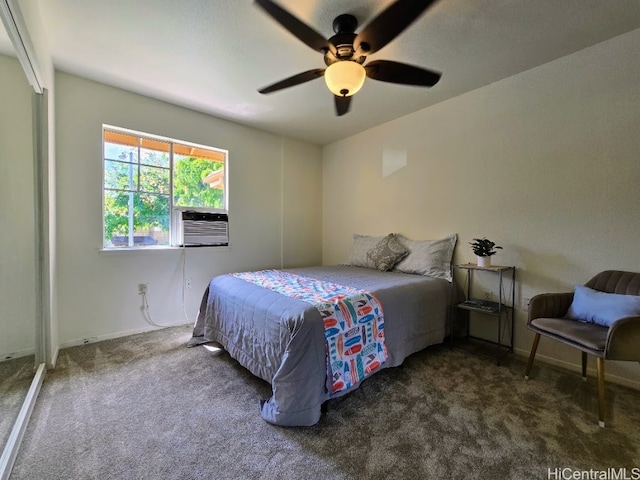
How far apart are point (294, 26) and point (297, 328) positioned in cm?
169

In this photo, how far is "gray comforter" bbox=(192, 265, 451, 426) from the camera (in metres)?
1.58

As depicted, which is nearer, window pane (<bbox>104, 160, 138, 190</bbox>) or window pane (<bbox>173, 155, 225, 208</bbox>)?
window pane (<bbox>104, 160, 138, 190</bbox>)

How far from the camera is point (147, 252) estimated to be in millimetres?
2990

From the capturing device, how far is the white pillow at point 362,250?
346cm

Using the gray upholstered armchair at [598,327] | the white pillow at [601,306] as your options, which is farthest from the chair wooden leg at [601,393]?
the white pillow at [601,306]

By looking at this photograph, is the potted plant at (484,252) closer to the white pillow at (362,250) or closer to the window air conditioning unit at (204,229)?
the white pillow at (362,250)

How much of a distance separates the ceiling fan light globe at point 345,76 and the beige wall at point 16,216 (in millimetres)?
1921

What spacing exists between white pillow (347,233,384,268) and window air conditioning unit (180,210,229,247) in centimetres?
163

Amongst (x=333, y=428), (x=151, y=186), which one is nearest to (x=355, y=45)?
(x=333, y=428)

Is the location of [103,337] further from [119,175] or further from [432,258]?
[432,258]

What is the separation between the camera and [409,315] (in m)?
2.29

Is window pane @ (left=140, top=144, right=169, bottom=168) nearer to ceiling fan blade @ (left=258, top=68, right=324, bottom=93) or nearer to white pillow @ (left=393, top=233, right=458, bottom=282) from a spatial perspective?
ceiling fan blade @ (left=258, top=68, right=324, bottom=93)

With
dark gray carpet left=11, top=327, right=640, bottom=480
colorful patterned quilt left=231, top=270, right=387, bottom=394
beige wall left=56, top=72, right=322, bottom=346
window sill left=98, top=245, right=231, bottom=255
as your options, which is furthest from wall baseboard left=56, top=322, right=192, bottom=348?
colorful patterned quilt left=231, top=270, right=387, bottom=394

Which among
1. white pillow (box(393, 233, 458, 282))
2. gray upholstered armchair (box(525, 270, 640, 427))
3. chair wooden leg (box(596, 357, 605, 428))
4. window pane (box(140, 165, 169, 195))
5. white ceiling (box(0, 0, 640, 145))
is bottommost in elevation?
chair wooden leg (box(596, 357, 605, 428))
